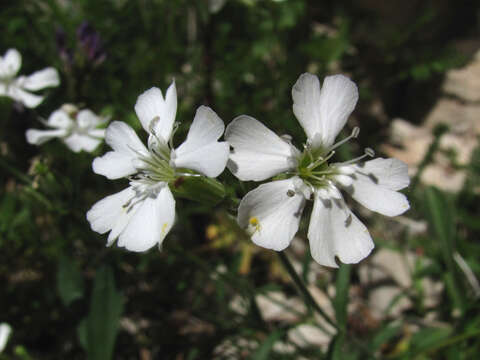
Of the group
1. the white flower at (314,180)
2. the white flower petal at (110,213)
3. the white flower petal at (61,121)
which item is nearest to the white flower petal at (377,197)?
the white flower at (314,180)

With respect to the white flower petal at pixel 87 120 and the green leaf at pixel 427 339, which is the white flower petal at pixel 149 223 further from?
the green leaf at pixel 427 339

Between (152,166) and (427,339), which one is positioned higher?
(152,166)

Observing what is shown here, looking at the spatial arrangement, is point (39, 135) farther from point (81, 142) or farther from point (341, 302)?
point (341, 302)

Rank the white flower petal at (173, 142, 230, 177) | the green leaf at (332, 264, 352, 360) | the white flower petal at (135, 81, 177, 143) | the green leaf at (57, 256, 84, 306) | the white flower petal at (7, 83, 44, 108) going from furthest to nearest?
the white flower petal at (7, 83, 44, 108) < the green leaf at (57, 256, 84, 306) < the green leaf at (332, 264, 352, 360) < the white flower petal at (135, 81, 177, 143) < the white flower petal at (173, 142, 230, 177)

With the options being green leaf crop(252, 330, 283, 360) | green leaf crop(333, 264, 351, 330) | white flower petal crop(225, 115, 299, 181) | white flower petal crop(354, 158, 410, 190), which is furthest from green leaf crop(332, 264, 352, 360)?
white flower petal crop(225, 115, 299, 181)

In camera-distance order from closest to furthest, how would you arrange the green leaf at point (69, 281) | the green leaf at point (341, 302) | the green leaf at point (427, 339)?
1. the green leaf at point (341, 302)
2. the green leaf at point (69, 281)
3. the green leaf at point (427, 339)

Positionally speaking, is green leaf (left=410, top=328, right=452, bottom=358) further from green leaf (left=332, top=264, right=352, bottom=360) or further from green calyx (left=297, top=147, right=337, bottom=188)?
green calyx (left=297, top=147, right=337, bottom=188)

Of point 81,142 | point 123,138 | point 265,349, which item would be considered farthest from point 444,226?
point 81,142
